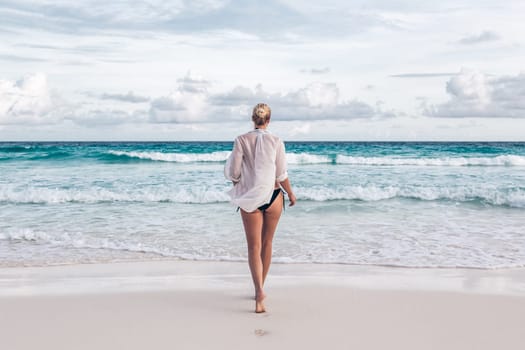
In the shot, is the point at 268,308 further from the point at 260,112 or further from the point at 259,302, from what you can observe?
the point at 260,112

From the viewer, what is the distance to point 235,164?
13.5ft

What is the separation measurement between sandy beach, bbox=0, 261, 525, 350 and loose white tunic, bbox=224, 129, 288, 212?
1.06 meters

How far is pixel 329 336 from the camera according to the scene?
12.1ft

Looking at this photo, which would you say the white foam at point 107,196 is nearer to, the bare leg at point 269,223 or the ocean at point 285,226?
the ocean at point 285,226

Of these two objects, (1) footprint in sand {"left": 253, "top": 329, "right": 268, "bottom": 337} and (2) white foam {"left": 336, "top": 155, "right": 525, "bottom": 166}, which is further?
(2) white foam {"left": 336, "top": 155, "right": 525, "bottom": 166}

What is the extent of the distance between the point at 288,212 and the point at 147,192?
4.91m

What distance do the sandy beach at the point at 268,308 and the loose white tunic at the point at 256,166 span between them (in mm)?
1060

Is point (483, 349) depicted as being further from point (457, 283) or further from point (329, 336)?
point (457, 283)

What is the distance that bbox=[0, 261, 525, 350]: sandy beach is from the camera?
143 inches

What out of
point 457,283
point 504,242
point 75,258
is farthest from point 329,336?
point 504,242

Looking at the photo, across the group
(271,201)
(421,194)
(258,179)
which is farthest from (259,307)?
(421,194)

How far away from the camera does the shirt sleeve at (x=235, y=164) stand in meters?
4.08

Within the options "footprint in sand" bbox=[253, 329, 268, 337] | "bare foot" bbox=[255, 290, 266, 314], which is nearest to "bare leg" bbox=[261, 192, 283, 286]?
"bare foot" bbox=[255, 290, 266, 314]

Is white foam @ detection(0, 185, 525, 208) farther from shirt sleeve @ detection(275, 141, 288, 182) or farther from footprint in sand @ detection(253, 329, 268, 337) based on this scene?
footprint in sand @ detection(253, 329, 268, 337)
